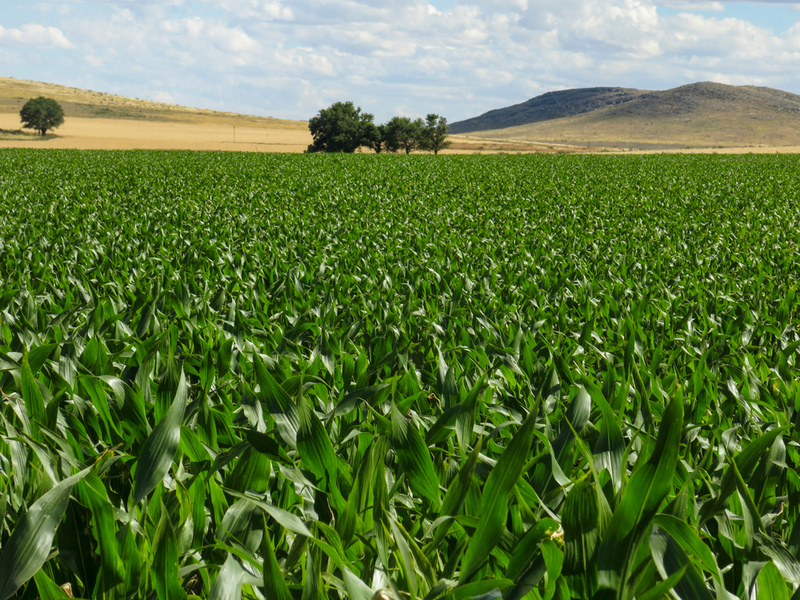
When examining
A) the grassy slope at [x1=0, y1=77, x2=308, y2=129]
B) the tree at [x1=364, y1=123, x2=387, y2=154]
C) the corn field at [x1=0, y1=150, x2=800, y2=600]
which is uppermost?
the grassy slope at [x1=0, y1=77, x2=308, y2=129]

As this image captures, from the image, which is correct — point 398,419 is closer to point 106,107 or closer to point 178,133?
point 178,133

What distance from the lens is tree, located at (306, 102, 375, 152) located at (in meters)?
69.4

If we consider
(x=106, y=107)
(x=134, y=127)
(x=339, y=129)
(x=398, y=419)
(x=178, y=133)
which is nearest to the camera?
(x=398, y=419)

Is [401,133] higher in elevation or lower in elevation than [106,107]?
lower

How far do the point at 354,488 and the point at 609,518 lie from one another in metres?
0.60

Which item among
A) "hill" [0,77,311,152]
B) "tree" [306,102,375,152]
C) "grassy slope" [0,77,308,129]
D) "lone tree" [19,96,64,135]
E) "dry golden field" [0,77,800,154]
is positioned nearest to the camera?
"tree" [306,102,375,152]

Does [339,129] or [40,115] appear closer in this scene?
[339,129]

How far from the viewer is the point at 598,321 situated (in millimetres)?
4801

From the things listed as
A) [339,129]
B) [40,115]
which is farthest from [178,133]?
[339,129]

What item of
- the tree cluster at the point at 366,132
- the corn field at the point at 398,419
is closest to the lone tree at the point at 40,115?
the tree cluster at the point at 366,132

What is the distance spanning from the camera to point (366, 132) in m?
70.6

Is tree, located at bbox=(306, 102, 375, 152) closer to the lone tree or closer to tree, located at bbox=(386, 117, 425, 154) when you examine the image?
tree, located at bbox=(386, 117, 425, 154)

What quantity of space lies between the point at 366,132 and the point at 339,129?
127 inches

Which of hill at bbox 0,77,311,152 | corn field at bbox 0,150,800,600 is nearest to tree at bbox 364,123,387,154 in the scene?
hill at bbox 0,77,311,152
